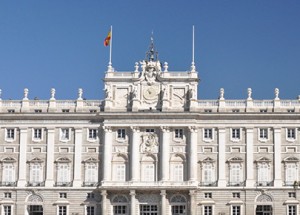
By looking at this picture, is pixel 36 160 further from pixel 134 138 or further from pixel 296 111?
pixel 296 111

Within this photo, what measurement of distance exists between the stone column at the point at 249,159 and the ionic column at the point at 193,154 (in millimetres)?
5753

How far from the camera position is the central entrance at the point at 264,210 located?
9569 cm

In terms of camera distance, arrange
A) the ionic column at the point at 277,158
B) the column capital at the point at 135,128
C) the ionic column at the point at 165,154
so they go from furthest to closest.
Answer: the column capital at the point at 135,128
the ionic column at the point at 165,154
the ionic column at the point at 277,158

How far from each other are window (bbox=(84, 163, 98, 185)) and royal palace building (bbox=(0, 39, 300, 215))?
11cm

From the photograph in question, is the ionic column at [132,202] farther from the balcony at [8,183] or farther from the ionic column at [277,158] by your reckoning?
the ionic column at [277,158]

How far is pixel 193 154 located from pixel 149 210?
7934 millimetres

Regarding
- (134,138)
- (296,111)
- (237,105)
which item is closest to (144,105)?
(134,138)

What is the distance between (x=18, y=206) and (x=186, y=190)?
62.5 feet

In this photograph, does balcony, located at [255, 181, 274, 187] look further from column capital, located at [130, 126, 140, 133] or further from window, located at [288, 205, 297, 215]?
column capital, located at [130, 126, 140, 133]

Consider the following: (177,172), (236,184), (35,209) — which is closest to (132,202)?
(177,172)

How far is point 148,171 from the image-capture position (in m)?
97.2

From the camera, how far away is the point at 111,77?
9925 centimetres

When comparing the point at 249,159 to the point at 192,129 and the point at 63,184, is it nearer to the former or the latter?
the point at 192,129

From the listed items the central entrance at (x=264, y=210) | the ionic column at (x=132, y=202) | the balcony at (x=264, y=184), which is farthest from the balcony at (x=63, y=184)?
the central entrance at (x=264, y=210)
